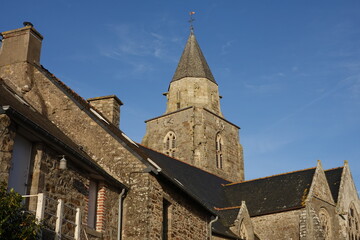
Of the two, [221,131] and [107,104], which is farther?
[221,131]

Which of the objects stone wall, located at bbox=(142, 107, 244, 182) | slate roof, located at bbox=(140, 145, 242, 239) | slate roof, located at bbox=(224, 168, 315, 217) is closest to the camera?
slate roof, located at bbox=(140, 145, 242, 239)

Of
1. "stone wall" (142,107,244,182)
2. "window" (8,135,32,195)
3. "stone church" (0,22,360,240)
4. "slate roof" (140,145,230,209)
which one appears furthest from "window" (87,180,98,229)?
"stone wall" (142,107,244,182)

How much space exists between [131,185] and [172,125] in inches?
1192

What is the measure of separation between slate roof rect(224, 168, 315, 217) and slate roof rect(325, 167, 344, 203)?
Answer: 187cm

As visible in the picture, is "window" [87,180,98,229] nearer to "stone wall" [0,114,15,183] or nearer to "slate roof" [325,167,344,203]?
"stone wall" [0,114,15,183]

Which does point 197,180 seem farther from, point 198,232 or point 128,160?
point 128,160

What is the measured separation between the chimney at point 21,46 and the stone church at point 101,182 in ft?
0.09

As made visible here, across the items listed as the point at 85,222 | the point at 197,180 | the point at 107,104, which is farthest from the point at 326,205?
the point at 85,222

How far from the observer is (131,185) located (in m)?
12.0

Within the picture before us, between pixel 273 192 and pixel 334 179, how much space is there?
3903 mm

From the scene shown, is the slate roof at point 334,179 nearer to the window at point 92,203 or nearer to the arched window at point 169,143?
the arched window at point 169,143

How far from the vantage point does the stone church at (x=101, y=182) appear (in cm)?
881

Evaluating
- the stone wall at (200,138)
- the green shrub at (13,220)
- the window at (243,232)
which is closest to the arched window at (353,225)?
the window at (243,232)

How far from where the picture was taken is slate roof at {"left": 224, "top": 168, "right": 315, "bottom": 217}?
24344 millimetres
